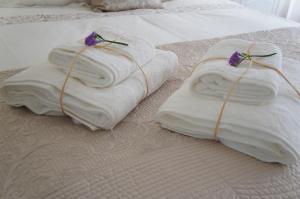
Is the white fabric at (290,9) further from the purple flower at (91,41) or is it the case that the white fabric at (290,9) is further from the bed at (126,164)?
the purple flower at (91,41)

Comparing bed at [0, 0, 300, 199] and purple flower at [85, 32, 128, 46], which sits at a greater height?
purple flower at [85, 32, 128, 46]

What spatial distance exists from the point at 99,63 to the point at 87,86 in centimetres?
7

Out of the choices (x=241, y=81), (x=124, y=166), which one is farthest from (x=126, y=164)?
(x=241, y=81)

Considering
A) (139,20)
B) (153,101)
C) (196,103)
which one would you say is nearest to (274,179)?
(196,103)

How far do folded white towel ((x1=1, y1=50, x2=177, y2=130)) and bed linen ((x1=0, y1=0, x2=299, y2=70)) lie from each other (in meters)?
0.38

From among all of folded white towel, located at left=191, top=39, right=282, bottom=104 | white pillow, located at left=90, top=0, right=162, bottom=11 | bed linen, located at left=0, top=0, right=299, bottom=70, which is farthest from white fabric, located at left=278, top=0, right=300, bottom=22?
folded white towel, located at left=191, top=39, right=282, bottom=104

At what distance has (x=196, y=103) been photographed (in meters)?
0.77

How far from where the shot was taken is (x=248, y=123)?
68 centimetres

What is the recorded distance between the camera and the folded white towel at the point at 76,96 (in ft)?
2.51

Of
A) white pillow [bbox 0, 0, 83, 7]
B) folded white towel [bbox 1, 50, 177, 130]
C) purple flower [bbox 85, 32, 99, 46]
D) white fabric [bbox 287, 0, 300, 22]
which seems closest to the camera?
folded white towel [bbox 1, 50, 177, 130]

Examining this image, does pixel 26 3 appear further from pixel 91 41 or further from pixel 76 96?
pixel 76 96

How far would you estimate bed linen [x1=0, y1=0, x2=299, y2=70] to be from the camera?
1.36m

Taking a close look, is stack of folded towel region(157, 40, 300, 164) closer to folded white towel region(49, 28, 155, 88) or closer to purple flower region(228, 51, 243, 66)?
purple flower region(228, 51, 243, 66)

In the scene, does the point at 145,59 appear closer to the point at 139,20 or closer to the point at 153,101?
the point at 153,101
